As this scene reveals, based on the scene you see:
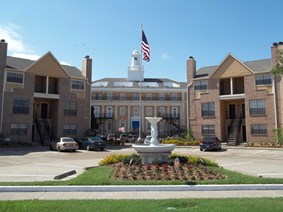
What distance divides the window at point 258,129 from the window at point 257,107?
5.35 feet

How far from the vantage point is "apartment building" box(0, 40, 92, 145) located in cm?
3862

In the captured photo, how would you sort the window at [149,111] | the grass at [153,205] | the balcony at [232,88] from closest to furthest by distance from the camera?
1. the grass at [153,205]
2. the balcony at [232,88]
3. the window at [149,111]

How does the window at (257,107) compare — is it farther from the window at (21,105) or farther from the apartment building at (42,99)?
the window at (21,105)

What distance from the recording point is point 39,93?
4197 centimetres

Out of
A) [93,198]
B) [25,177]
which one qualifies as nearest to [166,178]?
[93,198]

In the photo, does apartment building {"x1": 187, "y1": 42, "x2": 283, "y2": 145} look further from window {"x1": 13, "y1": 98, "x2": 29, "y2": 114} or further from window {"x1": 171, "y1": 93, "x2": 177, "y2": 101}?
window {"x1": 13, "y1": 98, "x2": 29, "y2": 114}

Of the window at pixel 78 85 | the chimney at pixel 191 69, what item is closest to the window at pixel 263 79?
the chimney at pixel 191 69

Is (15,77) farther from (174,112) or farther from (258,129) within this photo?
(174,112)

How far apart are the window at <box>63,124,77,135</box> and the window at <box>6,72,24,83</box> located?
884 centimetres

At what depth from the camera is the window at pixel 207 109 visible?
44750 mm

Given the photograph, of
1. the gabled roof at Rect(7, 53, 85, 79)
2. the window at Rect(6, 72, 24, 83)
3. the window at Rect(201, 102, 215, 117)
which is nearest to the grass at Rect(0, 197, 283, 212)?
the window at Rect(6, 72, 24, 83)

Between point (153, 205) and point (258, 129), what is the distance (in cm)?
3638

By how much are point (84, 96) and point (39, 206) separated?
1526 inches

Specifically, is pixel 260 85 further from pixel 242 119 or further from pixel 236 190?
pixel 236 190
